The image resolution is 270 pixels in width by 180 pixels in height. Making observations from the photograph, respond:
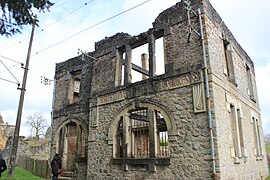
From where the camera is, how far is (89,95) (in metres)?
13.1

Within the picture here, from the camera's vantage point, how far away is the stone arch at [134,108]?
28.3ft

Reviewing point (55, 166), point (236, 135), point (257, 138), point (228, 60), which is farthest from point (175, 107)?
point (257, 138)

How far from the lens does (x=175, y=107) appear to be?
880 cm

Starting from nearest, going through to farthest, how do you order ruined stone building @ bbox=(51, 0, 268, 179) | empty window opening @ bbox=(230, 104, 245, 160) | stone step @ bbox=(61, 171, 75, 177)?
ruined stone building @ bbox=(51, 0, 268, 179) → empty window opening @ bbox=(230, 104, 245, 160) → stone step @ bbox=(61, 171, 75, 177)

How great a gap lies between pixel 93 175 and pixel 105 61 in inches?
220

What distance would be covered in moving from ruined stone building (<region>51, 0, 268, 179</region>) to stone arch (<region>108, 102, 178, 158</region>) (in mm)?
37

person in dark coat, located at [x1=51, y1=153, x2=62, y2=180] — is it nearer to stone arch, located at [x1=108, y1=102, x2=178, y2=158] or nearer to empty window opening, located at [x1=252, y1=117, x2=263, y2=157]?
stone arch, located at [x1=108, y1=102, x2=178, y2=158]

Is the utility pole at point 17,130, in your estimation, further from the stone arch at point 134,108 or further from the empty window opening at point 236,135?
the empty window opening at point 236,135

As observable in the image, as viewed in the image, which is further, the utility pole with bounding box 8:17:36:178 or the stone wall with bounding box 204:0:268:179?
the utility pole with bounding box 8:17:36:178

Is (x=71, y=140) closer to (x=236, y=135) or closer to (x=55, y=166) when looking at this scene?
(x=55, y=166)

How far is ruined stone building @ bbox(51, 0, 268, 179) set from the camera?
26.7 ft

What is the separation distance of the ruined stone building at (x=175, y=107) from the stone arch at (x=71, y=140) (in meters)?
0.06

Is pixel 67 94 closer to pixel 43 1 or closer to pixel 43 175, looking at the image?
pixel 43 175

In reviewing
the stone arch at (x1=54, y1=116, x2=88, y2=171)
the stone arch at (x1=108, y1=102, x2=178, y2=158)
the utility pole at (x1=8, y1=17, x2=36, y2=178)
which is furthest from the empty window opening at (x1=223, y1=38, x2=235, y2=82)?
the utility pole at (x1=8, y1=17, x2=36, y2=178)
